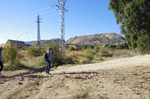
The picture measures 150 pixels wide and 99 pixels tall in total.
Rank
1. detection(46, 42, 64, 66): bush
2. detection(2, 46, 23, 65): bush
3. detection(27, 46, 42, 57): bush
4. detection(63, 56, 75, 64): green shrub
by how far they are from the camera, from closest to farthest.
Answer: detection(2, 46, 23, 65): bush → detection(46, 42, 64, 66): bush → detection(63, 56, 75, 64): green shrub → detection(27, 46, 42, 57): bush

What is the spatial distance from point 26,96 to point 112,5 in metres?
8.72

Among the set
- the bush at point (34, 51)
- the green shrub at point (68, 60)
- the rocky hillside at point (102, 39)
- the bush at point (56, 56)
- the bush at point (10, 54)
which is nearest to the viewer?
the bush at point (10, 54)

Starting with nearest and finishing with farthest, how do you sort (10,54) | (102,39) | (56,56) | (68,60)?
(10,54) < (56,56) < (68,60) < (102,39)

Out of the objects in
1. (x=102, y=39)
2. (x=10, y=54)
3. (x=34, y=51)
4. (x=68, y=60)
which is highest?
(x=102, y=39)

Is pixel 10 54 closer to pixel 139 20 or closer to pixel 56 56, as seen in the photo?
pixel 56 56

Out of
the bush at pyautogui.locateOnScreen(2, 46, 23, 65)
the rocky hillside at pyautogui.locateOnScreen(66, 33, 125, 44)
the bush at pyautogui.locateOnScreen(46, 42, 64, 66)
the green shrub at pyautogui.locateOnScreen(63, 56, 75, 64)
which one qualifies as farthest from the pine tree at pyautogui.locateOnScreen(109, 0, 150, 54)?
the rocky hillside at pyautogui.locateOnScreen(66, 33, 125, 44)

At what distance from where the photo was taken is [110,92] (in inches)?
158

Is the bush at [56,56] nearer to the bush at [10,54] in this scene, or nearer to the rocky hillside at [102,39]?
the bush at [10,54]

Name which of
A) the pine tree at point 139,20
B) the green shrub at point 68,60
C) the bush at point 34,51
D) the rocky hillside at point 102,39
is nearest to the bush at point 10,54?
the green shrub at point 68,60

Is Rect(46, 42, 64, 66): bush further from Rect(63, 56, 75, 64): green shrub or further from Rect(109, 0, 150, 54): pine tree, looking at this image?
Rect(109, 0, 150, 54): pine tree

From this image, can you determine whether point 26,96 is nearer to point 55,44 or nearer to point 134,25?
point 134,25

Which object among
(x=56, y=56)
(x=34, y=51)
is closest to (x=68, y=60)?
(x=56, y=56)

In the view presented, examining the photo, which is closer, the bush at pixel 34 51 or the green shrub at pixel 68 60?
the green shrub at pixel 68 60

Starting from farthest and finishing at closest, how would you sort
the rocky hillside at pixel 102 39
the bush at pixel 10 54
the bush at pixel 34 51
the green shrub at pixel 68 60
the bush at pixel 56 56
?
the rocky hillside at pixel 102 39 → the bush at pixel 34 51 → the green shrub at pixel 68 60 → the bush at pixel 56 56 → the bush at pixel 10 54
